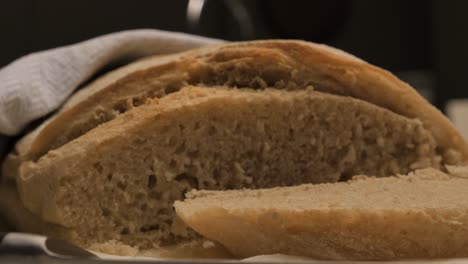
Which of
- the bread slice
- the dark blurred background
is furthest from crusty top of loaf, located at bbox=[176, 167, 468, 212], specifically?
the dark blurred background

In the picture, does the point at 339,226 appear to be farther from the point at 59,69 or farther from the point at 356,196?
the point at 59,69

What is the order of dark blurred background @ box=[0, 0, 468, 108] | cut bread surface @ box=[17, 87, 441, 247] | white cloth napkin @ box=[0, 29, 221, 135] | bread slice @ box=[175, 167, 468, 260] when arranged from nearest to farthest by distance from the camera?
bread slice @ box=[175, 167, 468, 260] → cut bread surface @ box=[17, 87, 441, 247] → white cloth napkin @ box=[0, 29, 221, 135] → dark blurred background @ box=[0, 0, 468, 108]

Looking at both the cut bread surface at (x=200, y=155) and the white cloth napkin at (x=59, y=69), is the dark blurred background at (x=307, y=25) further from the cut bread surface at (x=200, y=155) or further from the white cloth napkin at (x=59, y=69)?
the cut bread surface at (x=200, y=155)

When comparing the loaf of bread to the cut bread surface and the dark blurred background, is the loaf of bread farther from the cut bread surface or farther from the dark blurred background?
the dark blurred background

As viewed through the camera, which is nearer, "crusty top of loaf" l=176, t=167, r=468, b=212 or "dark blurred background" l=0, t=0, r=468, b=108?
"crusty top of loaf" l=176, t=167, r=468, b=212

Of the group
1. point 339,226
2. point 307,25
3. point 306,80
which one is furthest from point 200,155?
point 307,25

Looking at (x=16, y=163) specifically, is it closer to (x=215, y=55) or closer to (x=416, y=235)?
(x=215, y=55)
